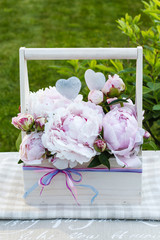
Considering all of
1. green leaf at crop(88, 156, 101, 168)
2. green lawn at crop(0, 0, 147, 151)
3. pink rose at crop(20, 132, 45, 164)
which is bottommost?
green leaf at crop(88, 156, 101, 168)

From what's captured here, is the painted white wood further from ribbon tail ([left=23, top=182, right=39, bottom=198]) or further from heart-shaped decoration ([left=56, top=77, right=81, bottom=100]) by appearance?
ribbon tail ([left=23, top=182, right=39, bottom=198])

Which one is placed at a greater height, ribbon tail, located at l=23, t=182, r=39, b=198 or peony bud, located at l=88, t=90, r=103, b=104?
peony bud, located at l=88, t=90, r=103, b=104

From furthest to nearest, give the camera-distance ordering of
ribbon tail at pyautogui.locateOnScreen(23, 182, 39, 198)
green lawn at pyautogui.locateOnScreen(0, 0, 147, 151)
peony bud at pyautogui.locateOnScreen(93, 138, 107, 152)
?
green lawn at pyautogui.locateOnScreen(0, 0, 147, 151) → ribbon tail at pyautogui.locateOnScreen(23, 182, 39, 198) → peony bud at pyautogui.locateOnScreen(93, 138, 107, 152)

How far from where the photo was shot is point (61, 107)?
3.75 ft

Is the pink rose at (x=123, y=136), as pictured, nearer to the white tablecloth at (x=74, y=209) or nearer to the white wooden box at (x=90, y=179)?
the white wooden box at (x=90, y=179)

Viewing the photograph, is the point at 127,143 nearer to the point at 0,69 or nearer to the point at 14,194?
the point at 14,194

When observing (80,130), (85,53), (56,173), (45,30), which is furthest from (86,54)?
(45,30)

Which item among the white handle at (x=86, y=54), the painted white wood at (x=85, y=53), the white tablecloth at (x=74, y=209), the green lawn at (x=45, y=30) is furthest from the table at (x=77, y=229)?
→ the green lawn at (x=45, y=30)

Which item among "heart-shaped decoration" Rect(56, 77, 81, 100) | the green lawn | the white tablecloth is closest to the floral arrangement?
"heart-shaped decoration" Rect(56, 77, 81, 100)

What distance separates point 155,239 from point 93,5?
13.0 ft

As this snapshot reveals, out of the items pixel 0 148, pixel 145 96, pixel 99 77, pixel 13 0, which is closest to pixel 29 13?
pixel 13 0

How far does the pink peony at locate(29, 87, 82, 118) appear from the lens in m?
1.15

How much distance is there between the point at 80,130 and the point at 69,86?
0.49 ft

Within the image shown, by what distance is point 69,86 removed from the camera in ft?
3.76
